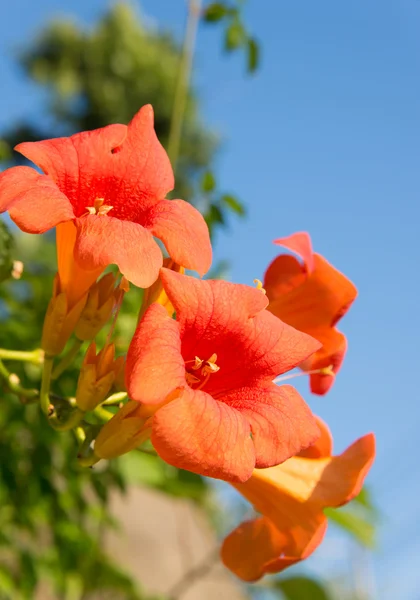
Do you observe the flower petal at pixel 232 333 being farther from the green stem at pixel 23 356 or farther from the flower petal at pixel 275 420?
the green stem at pixel 23 356

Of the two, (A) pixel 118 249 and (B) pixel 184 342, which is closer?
(A) pixel 118 249

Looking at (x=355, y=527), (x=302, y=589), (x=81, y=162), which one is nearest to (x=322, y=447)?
(x=81, y=162)

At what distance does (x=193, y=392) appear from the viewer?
1145 millimetres

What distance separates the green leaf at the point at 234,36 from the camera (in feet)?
10.9

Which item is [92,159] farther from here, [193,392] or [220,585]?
[220,585]

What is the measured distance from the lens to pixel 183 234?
1.31 metres

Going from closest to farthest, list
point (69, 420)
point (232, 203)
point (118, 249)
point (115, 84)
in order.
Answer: point (118, 249)
point (69, 420)
point (232, 203)
point (115, 84)

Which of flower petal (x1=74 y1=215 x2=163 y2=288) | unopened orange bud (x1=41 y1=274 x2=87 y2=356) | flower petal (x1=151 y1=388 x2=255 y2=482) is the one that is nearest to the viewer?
flower petal (x1=151 y1=388 x2=255 y2=482)

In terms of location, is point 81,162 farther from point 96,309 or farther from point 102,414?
point 102,414

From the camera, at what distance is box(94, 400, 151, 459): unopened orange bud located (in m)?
1.27

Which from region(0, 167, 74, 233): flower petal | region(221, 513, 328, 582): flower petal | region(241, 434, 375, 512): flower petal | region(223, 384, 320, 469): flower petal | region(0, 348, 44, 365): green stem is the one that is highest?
region(0, 167, 74, 233): flower petal

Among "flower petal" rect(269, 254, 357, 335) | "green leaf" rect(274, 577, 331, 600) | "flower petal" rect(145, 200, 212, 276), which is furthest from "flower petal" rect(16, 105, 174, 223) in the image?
"green leaf" rect(274, 577, 331, 600)

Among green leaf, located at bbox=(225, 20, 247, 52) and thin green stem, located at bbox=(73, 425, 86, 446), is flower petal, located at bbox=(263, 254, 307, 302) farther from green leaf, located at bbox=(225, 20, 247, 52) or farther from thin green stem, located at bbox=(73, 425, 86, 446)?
green leaf, located at bbox=(225, 20, 247, 52)

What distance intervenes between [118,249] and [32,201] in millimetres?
199
